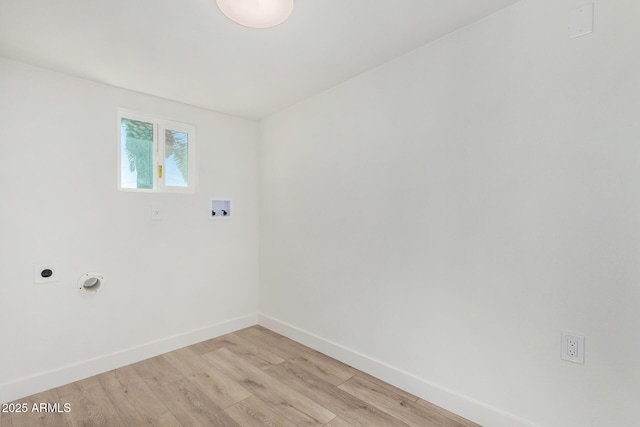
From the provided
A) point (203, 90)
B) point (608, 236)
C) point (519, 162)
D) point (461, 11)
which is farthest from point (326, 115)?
point (608, 236)

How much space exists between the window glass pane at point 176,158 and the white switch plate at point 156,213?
0.80 ft

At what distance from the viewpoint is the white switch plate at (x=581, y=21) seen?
1354 mm

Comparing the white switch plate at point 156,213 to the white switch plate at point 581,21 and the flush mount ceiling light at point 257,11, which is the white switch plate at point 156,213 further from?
the white switch plate at point 581,21

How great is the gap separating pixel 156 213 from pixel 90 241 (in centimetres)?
51

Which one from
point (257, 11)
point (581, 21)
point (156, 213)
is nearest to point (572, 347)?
point (581, 21)

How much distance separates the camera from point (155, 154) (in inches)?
105

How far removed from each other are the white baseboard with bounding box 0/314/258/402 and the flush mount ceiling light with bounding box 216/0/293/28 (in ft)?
8.43

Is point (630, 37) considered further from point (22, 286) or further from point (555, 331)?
point (22, 286)

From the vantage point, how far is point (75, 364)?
2199mm

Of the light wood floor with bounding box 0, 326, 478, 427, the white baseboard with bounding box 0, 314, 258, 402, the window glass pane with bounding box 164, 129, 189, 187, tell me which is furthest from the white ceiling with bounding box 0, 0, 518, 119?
the light wood floor with bounding box 0, 326, 478, 427

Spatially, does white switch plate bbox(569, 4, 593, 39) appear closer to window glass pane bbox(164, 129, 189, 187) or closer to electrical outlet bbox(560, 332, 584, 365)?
electrical outlet bbox(560, 332, 584, 365)

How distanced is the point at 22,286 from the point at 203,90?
190 centimetres

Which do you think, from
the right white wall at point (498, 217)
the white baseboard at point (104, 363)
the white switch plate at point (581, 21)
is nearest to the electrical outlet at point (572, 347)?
the right white wall at point (498, 217)

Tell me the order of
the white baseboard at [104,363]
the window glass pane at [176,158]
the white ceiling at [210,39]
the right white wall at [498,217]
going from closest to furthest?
the right white wall at [498,217] < the white ceiling at [210,39] < the white baseboard at [104,363] < the window glass pane at [176,158]
